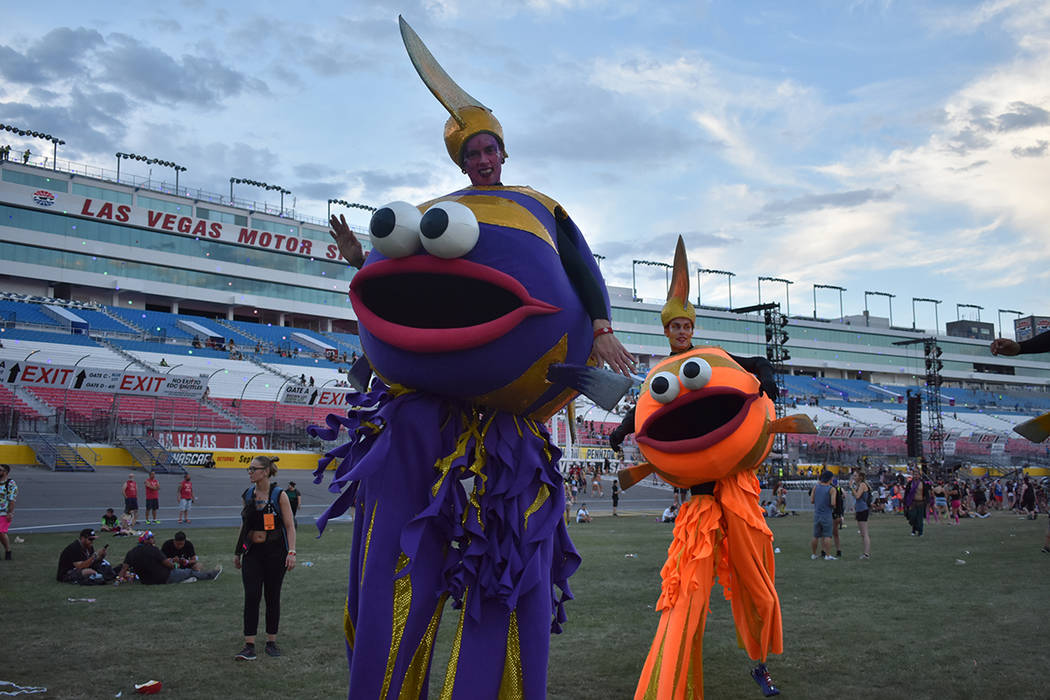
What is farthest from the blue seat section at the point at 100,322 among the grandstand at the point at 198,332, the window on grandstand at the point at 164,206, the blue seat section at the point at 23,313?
the window on grandstand at the point at 164,206

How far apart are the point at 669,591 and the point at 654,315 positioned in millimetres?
64219

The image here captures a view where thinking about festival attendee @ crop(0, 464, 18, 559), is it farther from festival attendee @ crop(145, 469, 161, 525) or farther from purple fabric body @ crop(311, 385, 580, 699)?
purple fabric body @ crop(311, 385, 580, 699)

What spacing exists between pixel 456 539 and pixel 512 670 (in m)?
0.55

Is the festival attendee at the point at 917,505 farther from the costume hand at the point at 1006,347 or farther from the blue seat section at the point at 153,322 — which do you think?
the blue seat section at the point at 153,322

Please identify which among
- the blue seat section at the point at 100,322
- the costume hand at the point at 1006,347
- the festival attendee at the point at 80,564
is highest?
the blue seat section at the point at 100,322

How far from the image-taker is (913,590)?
9594mm

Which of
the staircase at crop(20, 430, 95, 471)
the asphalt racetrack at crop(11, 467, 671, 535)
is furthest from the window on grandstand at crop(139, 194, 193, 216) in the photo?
the asphalt racetrack at crop(11, 467, 671, 535)

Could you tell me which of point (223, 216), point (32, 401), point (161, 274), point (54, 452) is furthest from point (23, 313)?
point (223, 216)

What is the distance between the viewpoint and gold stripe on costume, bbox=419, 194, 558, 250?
3192 millimetres

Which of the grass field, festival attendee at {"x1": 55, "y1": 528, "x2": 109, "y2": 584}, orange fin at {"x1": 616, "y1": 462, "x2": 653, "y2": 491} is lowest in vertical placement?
the grass field

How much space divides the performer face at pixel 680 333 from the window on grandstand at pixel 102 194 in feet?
157

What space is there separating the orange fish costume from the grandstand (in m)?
18.2

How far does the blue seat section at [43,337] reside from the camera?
104 feet

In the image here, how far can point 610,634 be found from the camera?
6906 millimetres
